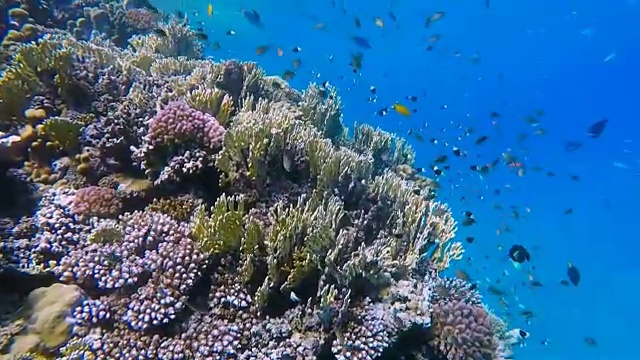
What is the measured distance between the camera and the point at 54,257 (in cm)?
439

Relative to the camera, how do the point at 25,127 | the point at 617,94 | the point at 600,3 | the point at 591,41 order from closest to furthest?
1. the point at 25,127
2. the point at 600,3
3. the point at 591,41
4. the point at 617,94

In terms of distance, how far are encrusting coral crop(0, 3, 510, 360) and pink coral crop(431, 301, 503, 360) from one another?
14mm

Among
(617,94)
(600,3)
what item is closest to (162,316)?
(600,3)

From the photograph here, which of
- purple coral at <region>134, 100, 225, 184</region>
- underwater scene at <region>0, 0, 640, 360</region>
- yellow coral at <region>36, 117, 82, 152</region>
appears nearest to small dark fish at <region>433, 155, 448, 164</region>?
underwater scene at <region>0, 0, 640, 360</region>

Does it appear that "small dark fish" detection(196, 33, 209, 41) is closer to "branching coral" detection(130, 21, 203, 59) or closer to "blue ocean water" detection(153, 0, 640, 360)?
"branching coral" detection(130, 21, 203, 59)

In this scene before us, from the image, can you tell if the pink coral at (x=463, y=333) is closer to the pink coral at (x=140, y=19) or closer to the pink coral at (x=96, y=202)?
the pink coral at (x=96, y=202)

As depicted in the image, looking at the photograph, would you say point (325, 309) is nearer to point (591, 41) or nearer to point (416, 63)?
point (591, 41)

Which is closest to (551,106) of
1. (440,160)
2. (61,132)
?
(440,160)

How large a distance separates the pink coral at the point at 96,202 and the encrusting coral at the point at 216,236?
21mm

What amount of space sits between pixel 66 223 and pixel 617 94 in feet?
221

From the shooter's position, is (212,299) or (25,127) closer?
(212,299)

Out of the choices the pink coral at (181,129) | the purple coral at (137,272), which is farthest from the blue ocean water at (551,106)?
the purple coral at (137,272)

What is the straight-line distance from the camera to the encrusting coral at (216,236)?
3977mm

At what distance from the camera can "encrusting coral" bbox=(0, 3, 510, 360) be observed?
398 centimetres
